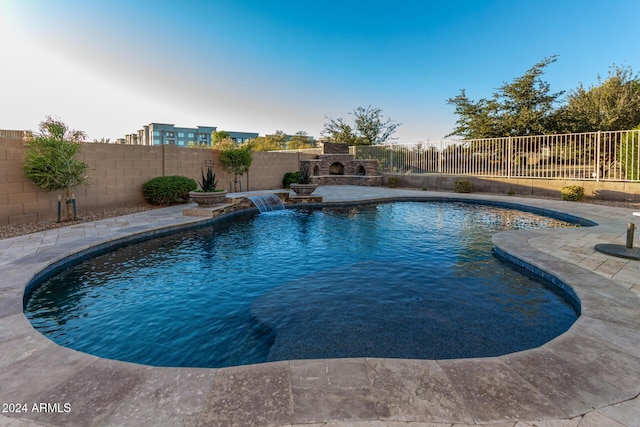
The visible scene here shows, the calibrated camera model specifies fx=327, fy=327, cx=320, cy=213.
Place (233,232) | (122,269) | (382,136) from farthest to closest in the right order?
(382,136), (233,232), (122,269)

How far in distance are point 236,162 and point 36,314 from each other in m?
10.8

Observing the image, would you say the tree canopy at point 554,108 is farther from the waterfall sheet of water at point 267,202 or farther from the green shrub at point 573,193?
the waterfall sheet of water at point 267,202

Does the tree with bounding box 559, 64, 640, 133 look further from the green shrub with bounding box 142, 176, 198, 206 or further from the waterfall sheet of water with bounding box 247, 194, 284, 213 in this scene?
the green shrub with bounding box 142, 176, 198, 206

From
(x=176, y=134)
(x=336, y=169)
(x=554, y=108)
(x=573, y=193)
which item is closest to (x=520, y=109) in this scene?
(x=554, y=108)

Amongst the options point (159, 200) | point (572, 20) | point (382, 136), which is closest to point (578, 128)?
point (572, 20)

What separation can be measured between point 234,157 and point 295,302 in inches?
431

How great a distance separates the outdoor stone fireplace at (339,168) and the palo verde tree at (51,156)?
12230 millimetres

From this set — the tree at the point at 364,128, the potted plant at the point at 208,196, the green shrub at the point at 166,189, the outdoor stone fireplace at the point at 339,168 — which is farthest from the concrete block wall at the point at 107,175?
the tree at the point at 364,128

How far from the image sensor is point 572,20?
13.5 meters

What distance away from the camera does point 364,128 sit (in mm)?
29750

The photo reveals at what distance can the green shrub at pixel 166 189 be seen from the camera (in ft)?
34.7

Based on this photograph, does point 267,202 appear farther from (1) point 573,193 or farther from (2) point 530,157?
(2) point 530,157

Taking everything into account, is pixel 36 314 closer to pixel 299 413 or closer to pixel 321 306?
pixel 321 306

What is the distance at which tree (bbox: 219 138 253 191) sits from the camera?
13.7 meters
